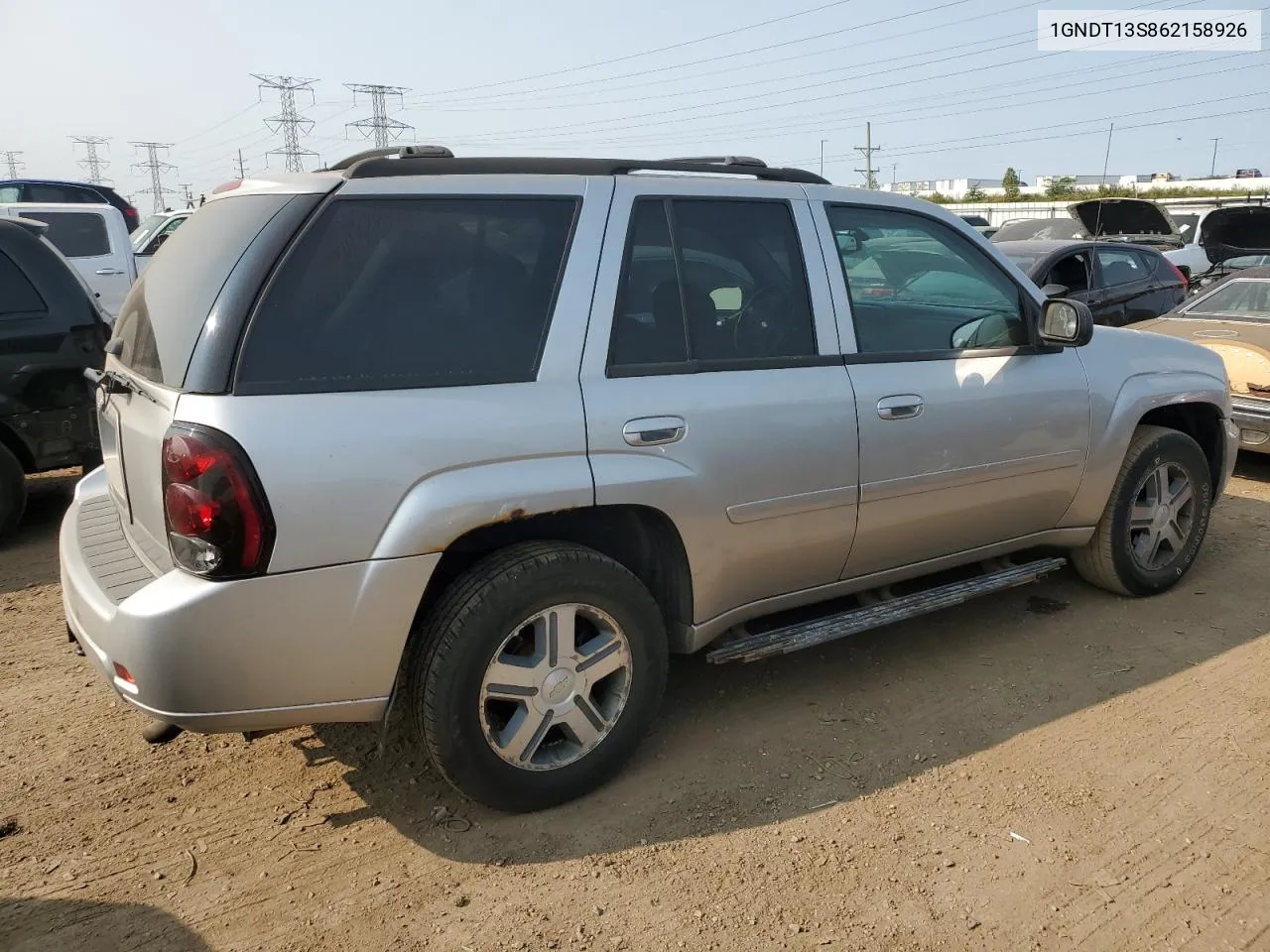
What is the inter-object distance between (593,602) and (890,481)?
48.8 inches

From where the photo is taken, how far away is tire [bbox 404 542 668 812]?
274cm

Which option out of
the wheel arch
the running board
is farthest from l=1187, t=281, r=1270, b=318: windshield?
the wheel arch

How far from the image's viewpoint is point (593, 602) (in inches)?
116

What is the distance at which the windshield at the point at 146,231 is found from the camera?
15384 mm

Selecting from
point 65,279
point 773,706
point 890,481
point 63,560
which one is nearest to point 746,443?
point 890,481

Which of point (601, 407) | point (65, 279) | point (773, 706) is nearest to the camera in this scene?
point (601, 407)

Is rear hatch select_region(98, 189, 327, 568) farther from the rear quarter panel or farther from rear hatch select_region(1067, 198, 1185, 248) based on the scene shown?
rear hatch select_region(1067, 198, 1185, 248)

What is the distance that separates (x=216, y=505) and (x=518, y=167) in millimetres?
1368

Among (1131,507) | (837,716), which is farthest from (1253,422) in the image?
(837,716)

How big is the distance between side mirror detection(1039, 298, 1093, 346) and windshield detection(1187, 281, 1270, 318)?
4.61 metres

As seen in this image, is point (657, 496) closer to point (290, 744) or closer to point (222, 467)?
point (222, 467)

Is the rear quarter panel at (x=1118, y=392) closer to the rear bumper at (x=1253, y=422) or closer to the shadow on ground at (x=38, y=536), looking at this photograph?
the rear bumper at (x=1253, y=422)

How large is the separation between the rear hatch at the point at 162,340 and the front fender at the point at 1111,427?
3275 mm

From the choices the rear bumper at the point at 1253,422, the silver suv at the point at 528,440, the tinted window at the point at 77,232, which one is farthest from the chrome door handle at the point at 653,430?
the tinted window at the point at 77,232
